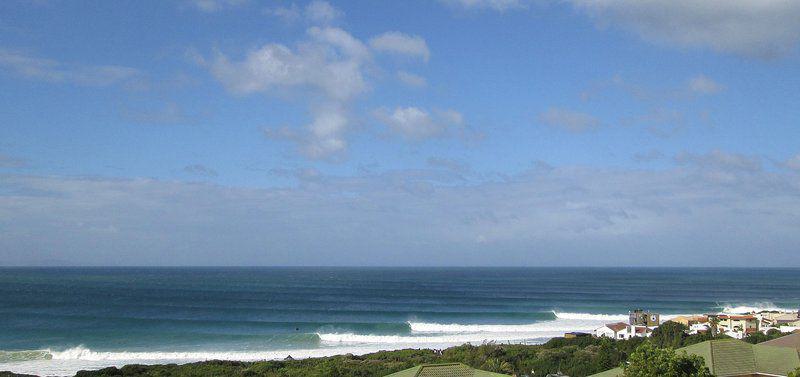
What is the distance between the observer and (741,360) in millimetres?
21344

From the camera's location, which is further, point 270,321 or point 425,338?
point 270,321

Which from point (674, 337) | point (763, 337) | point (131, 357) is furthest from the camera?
point (131, 357)

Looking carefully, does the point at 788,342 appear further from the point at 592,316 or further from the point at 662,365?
the point at 592,316

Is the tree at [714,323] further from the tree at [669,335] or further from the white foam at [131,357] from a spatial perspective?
the white foam at [131,357]

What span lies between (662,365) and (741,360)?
7541mm

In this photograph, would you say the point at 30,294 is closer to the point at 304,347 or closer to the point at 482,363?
the point at 304,347

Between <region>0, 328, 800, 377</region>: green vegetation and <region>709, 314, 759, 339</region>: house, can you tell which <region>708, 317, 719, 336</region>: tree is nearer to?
<region>709, 314, 759, 339</region>: house

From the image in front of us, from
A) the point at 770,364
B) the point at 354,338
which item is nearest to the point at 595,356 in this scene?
the point at 770,364

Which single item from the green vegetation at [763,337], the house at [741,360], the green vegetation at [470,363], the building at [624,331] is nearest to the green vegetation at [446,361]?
the green vegetation at [470,363]

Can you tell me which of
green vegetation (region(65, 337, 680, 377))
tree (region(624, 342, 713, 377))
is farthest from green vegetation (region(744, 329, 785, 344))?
tree (region(624, 342, 713, 377))

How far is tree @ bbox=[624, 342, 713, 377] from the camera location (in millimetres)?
15570

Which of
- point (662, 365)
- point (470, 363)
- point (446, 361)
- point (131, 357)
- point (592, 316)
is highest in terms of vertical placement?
point (662, 365)

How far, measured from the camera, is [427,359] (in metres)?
34.2

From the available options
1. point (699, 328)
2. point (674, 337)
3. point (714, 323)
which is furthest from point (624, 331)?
point (714, 323)
